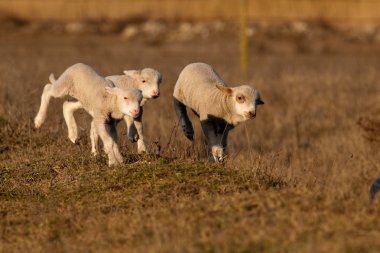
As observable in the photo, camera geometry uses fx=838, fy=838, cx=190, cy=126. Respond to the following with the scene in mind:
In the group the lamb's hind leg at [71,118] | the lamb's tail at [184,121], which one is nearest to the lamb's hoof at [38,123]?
the lamb's hind leg at [71,118]

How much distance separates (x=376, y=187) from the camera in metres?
9.35

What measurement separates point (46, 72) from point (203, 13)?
123 feet

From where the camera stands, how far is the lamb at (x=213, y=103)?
33.1ft

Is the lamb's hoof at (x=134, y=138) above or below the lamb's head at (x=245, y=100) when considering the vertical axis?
below

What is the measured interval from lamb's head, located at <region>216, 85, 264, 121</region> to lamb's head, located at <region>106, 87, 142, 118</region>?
1.49 meters

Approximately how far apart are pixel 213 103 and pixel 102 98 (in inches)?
63.7

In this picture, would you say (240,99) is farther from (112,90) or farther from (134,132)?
(112,90)

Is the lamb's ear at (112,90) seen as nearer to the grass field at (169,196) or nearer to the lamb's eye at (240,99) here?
the grass field at (169,196)

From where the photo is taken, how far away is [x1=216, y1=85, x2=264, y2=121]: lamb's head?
995 cm

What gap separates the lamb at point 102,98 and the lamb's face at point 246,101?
54.4 inches

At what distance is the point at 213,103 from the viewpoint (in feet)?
35.0

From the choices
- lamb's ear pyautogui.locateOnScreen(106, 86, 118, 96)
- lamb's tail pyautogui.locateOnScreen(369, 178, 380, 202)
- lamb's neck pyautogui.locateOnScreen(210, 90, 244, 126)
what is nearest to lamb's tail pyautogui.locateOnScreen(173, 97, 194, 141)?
lamb's neck pyautogui.locateOnScreen(210, 90, 244, 126)

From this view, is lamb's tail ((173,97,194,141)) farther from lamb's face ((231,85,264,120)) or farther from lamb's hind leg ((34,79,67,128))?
lamb's hind leg ((34,79,67,128))

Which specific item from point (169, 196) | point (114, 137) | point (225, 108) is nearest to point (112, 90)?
point (114, 137)
